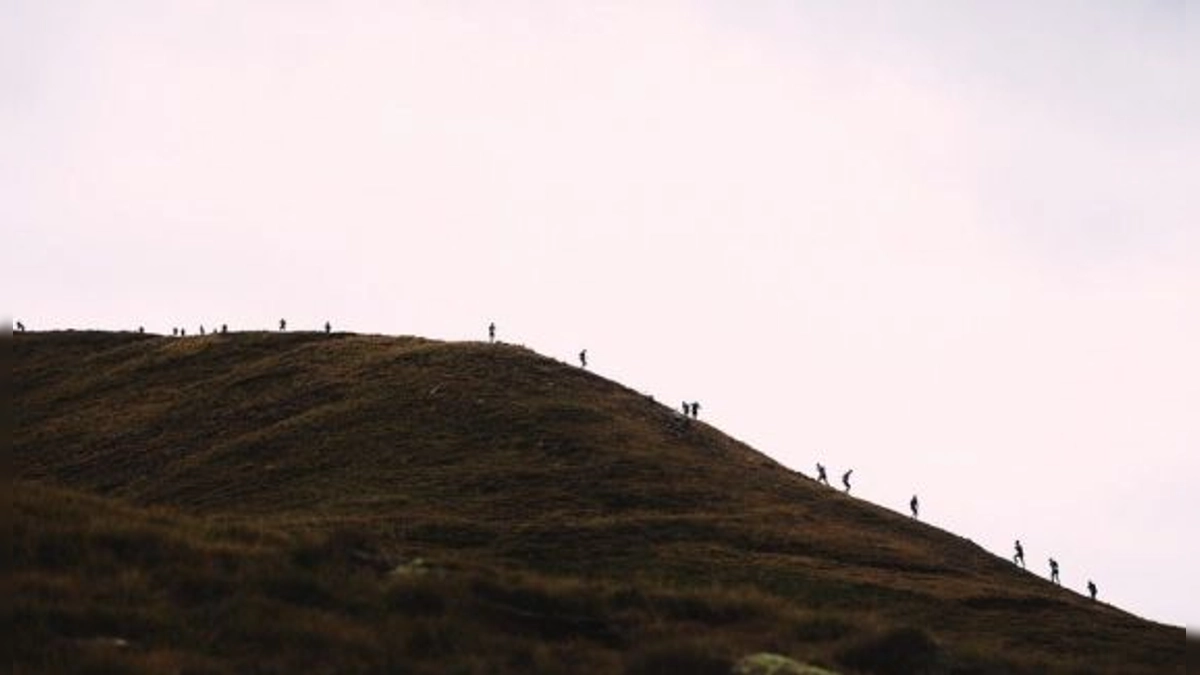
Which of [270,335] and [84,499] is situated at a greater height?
[270,335]

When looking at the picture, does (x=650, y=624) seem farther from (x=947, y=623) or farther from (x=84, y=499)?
(x=947, y=623)

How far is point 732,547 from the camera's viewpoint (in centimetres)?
4606

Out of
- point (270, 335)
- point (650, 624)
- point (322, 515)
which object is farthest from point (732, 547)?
point (270, 335)

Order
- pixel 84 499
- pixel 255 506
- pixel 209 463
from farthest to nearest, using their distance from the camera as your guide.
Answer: pixel 209 463 < pixel 255 506 < pixel 84 499

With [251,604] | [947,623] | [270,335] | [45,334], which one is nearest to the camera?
[251,604]

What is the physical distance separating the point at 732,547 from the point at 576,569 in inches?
325

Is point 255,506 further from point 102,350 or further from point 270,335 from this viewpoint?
point 102,350

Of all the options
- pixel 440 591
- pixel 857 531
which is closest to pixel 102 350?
pixel 857 531

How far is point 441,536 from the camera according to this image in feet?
145

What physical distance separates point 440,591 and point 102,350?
76236 mm

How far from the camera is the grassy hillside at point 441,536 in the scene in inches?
719

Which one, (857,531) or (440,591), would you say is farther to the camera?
(857,531)

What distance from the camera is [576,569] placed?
40.0 metres

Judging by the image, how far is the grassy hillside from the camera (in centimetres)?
1827
